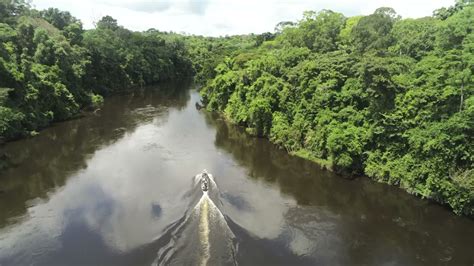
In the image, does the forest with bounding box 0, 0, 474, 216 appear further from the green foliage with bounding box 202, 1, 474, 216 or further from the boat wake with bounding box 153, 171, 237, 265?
the boat wake with bounding box 153, 171, 237, 265

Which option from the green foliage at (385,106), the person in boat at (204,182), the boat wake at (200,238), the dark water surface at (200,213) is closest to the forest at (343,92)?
the green foliage at (385,106)

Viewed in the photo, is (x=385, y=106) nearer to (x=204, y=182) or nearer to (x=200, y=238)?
(x=204, y=182)

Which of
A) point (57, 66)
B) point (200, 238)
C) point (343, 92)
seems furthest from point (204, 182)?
point (57, 66)

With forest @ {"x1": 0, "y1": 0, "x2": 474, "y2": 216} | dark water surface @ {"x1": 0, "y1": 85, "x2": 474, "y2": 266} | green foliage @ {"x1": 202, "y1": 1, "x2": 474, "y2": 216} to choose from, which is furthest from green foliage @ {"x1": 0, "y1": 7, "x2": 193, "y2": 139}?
green foliage @ {"x1": 202, "y1": 1, "x2": 474, "y2": 216}

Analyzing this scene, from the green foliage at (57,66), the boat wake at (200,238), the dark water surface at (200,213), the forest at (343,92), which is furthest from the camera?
the green foliage at (57,66)

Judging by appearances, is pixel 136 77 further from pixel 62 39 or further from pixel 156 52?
pixel 62 39

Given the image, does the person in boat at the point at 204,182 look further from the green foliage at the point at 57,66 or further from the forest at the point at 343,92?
the green foliage at the point at 57,66
